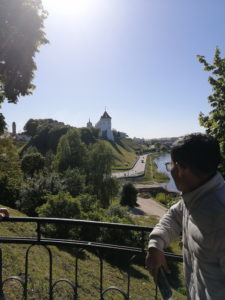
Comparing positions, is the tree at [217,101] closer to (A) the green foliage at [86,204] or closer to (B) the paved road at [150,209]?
(A) the green foliage at [86,204]

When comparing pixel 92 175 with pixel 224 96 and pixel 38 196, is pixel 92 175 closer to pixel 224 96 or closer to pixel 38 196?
pixel 38 196

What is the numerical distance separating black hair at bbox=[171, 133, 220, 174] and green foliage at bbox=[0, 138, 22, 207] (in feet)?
64.7

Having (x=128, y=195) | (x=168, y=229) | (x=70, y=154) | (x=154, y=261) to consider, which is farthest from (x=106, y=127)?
→ (x=154, y=261)

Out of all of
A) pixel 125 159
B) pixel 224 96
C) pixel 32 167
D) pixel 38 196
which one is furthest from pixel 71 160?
pixel 125 159

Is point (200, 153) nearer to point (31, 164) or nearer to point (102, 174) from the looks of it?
point (102, 174)

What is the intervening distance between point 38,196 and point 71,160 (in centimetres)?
1556

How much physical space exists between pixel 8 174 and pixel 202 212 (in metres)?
22.7

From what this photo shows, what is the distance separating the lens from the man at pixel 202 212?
1.49 meters

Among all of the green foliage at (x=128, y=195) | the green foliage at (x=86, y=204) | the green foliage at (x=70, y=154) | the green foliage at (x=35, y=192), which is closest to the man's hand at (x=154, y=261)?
the green foliage at (x=86, y=204)

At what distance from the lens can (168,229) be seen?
6.59 ft

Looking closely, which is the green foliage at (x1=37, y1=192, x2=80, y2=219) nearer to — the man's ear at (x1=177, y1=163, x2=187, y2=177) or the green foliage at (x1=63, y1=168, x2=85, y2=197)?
the green foliage at (x1=63, y1=168, x2=85, y2=197)

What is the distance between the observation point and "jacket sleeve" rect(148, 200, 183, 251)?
1956mm

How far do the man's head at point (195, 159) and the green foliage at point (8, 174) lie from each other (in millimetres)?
19676

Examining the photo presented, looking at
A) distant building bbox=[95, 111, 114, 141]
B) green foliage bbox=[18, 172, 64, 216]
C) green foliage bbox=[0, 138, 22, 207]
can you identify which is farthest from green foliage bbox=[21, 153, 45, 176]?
distant building bbox=[95, 111, 114, 141]
